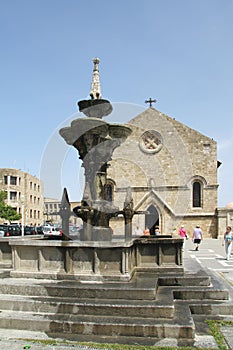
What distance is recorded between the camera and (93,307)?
6.50 meters

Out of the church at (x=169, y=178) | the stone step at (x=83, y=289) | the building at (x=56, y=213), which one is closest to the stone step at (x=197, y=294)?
the stone step at (x=83, y=289)

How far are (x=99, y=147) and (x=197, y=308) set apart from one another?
14.8 feet

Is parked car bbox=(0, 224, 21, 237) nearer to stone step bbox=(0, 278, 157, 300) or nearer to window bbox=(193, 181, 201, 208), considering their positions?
window bbox=(193, 181, 201, 208)

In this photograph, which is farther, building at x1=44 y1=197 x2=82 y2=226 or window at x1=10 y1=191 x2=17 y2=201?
window at x1=10 y1=191 x2=17 y2=201

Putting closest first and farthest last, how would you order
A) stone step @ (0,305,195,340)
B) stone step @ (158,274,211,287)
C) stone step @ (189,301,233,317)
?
1. stone step @ (0,305,195,340)
2. stone step @ (189,301,233,317)
3. stone step @ (158,274,211,287)

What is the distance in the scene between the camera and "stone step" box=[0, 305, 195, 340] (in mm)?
5989

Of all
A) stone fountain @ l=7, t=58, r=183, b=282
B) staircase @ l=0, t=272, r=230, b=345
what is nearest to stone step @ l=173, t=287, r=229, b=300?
staircase @ l=0, t=272, r=230, b=345

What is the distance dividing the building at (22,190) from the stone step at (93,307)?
66.5 metres

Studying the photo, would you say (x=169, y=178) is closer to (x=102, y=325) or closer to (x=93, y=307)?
(x=93, y=307)

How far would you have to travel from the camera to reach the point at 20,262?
814 cm

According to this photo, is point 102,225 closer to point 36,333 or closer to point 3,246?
point 3,246

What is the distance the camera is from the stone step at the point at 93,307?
6.34 metres

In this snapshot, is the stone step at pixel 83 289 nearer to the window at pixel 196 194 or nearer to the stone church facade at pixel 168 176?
the stone church facade at pixel 168 176

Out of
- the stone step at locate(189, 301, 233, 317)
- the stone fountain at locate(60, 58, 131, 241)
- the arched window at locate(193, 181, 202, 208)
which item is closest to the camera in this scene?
the stone step at locate(189, 301, 233, 317)
